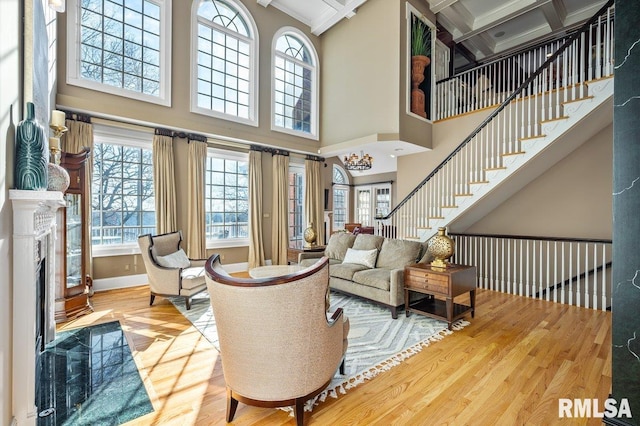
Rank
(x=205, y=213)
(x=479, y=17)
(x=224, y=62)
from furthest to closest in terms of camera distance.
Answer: (x=479, y=17) → (x=224, y=62) → (x=205, y=213)

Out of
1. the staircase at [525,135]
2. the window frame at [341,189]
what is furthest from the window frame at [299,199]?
the staircase at [525,135]

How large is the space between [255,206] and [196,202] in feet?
4.29

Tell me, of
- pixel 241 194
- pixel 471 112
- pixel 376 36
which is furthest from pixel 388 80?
pixel 241 194

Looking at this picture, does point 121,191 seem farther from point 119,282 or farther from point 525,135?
point 525,135

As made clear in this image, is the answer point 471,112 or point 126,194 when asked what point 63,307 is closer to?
point 126,194

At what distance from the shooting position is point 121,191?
5254mm

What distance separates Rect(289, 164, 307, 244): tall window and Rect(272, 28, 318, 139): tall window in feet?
3.19

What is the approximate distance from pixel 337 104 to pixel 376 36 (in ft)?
5.55

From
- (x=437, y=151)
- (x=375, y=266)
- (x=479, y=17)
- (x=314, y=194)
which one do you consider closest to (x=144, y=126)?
(x=314, y=194)

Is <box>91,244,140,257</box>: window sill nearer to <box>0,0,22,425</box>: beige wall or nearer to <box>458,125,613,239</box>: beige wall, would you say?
<box>0,0,22,425</box>: beige wall

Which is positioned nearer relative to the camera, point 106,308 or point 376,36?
point 106,308

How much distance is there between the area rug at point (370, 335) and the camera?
2426mm

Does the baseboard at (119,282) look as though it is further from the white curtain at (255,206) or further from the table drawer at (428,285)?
the table drawer at (428,285)

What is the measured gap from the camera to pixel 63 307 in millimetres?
3600
